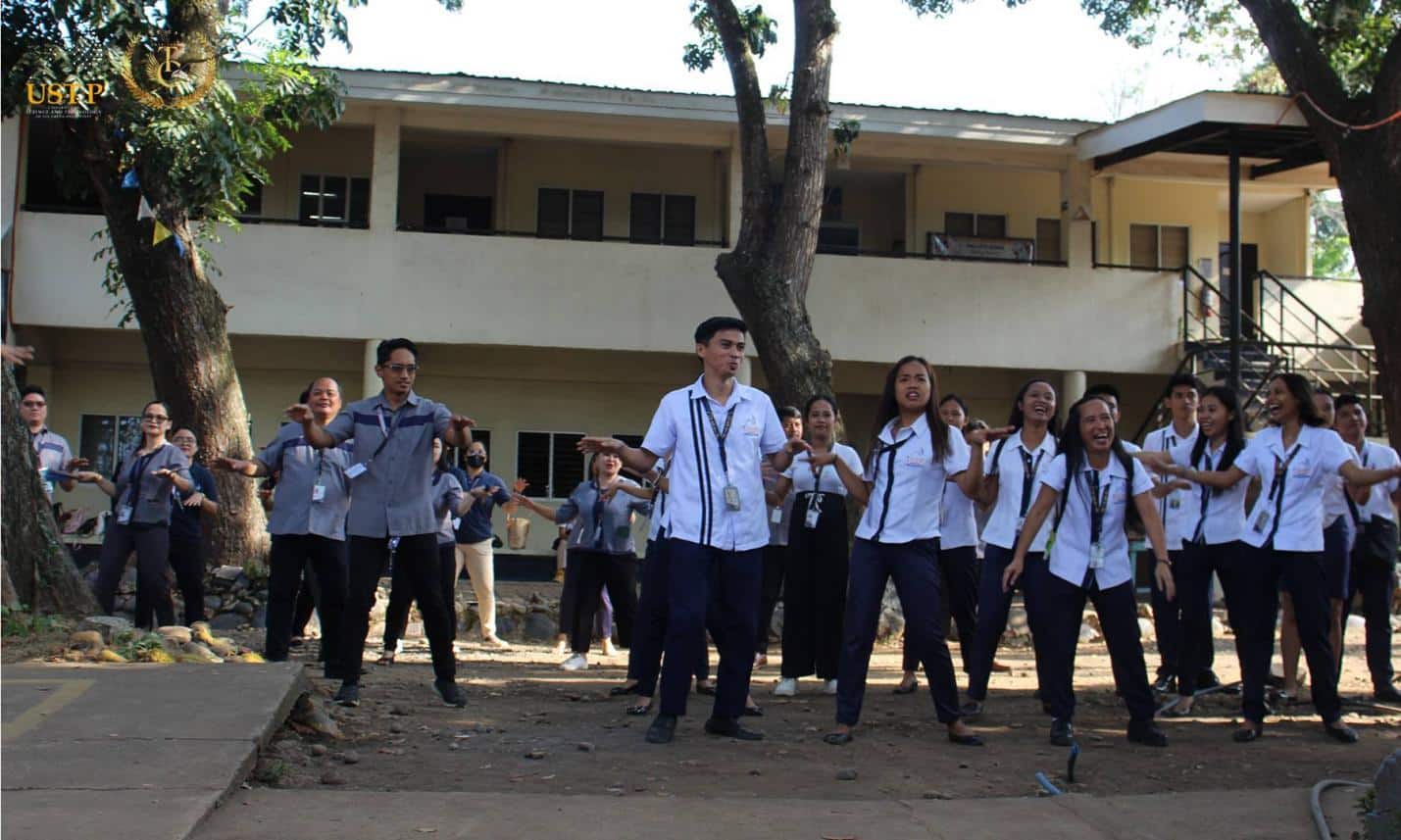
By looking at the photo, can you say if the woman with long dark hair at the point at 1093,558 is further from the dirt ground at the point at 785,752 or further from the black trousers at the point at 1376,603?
the black trousers at the point at 1376,603

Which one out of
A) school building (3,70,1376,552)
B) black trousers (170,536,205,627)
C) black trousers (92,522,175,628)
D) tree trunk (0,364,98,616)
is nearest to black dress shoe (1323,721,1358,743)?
tree trunk (0,364,98,616)

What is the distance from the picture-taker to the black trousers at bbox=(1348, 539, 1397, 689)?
848 centimetres

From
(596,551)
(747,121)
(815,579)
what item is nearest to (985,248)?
(747,121)

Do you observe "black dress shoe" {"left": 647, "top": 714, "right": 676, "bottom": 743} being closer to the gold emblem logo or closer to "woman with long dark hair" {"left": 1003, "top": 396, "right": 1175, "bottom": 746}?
"woman with long dark hair" {"left": 1003, "top": 396, "right": 1175, "bottom": 746}

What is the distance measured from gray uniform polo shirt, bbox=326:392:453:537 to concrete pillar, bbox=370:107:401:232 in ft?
40.5

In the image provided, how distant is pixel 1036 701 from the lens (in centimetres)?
837

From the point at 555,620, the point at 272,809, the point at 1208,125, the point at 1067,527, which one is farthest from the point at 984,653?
the point at 1208,125

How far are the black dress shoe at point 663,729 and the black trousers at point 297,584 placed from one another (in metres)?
2.33

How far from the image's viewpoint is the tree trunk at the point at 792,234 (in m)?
13.4

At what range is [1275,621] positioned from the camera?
23.6 feet

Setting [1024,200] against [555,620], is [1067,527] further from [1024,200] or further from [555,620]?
[1024,200]

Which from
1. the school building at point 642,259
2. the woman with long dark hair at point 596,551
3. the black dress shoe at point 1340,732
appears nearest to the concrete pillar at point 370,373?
the school building at point 642,259

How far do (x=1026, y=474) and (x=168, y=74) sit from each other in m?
8.76

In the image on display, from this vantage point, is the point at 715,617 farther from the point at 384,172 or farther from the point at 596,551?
the point at 384,172
